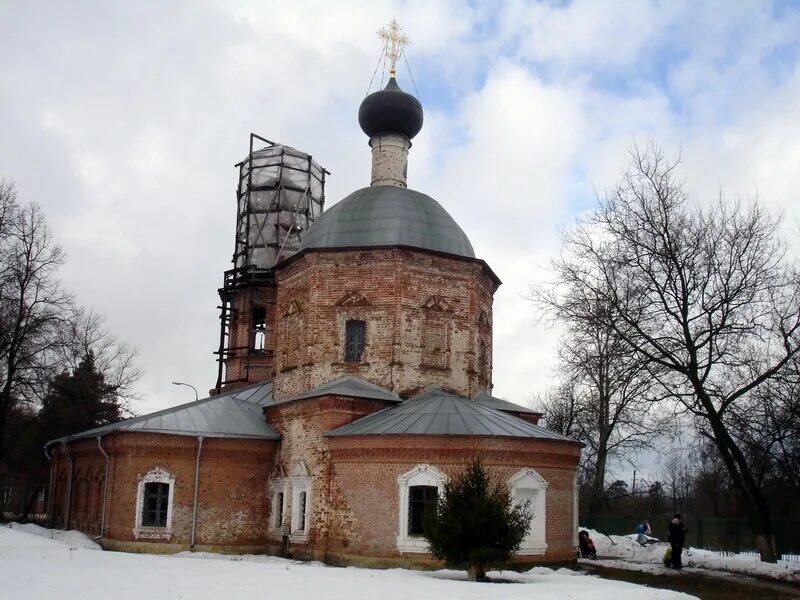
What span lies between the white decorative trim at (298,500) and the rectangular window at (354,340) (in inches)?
106

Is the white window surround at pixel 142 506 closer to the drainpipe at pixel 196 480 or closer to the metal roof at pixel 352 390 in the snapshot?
the drainpipe at pixel 196 480

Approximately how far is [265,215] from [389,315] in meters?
11.1

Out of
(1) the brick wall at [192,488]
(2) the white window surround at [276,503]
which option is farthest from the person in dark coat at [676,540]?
(1) the brick wall at [192,488]

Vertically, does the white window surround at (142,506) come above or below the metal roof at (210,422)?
below

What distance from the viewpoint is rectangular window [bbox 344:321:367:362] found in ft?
63.5

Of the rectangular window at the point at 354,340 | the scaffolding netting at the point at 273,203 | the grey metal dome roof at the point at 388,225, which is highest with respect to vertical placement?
the scaffolding netting at the point at 273,203

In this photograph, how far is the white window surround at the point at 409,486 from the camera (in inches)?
633

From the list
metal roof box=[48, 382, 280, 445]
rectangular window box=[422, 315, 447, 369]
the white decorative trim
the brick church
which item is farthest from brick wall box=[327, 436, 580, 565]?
A: rectangular window box=[422, 315, 447, 369]

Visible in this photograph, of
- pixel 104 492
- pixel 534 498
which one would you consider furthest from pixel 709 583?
pixel 104 492

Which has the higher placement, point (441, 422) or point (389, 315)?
point (389, 315)

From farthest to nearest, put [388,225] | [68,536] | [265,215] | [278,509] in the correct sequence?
[265,215] → [388,225] → [68,536] → [278,509]

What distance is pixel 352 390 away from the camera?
1822 centimetres

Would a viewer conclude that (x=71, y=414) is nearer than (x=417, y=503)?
No

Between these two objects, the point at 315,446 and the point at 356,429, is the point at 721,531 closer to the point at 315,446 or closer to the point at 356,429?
the point at 356,429
